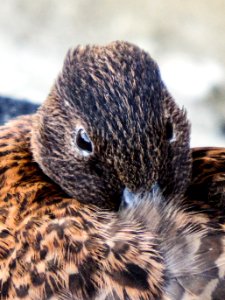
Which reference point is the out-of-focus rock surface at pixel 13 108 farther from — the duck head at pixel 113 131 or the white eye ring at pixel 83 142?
the white eye ring at pixel 83 142

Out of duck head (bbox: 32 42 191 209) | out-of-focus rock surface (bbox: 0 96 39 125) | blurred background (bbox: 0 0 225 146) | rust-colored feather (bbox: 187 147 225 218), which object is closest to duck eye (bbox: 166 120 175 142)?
duck head (bbox: 32 42 191 209)

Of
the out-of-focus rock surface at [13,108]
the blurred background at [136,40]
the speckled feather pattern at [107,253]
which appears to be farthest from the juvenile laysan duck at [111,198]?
the blurred background at [136,40]

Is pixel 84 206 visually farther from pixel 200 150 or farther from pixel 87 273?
pixel 200 150

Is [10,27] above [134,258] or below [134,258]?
above

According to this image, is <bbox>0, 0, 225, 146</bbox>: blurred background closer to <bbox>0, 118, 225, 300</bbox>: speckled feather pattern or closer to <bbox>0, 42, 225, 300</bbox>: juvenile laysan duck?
<bbox>0, 42, 225, 300</bbox>: juvenile laysan duck

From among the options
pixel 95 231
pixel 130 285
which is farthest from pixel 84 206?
pixel 130 285

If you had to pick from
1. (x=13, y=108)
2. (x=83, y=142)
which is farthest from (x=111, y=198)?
(x=13, y=108)

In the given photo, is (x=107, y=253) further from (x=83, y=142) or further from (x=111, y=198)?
(x=83, y=142)
